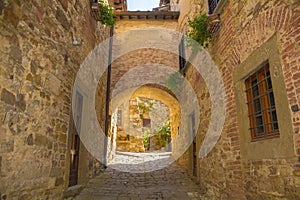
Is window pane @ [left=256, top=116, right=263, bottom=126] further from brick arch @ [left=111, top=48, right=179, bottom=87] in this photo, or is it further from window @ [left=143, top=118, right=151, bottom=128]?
window @ [left=143, top=118, right=151, bottom=128]

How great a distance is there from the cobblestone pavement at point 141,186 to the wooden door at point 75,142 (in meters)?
0.41

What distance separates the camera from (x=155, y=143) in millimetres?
17797

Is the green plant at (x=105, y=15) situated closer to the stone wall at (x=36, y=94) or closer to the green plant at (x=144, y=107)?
the stone wall at (x=36, y=94)

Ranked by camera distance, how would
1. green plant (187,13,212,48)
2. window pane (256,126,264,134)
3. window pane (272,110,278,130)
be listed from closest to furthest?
window pane (272,110,278,130)
window pane (256,126,264,134)
green plant (187,13,212,48)

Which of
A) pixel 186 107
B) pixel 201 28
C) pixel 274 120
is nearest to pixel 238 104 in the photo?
pixel 274 120

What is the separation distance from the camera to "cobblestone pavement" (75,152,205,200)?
16.6 ft

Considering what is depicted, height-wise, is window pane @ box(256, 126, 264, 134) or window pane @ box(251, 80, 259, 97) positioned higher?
window pane @ box(251, 80, 259, 97)

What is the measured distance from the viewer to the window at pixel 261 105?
9.84ft

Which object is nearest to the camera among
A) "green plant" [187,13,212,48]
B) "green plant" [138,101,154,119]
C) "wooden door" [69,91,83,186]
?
"green plant" [187,13,212,48]

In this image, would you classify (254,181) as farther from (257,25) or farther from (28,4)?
(28,4)

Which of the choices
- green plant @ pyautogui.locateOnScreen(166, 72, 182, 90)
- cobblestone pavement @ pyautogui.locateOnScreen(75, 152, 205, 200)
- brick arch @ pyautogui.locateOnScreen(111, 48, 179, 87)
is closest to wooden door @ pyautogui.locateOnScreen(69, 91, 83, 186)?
cobblestone pavement @ pyautogui.locateOnScreen(75, 152, 205, 200)

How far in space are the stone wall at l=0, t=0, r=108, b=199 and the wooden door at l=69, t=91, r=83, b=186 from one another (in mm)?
522

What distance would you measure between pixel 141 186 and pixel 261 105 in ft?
12.7

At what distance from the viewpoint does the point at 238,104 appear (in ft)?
12.2
